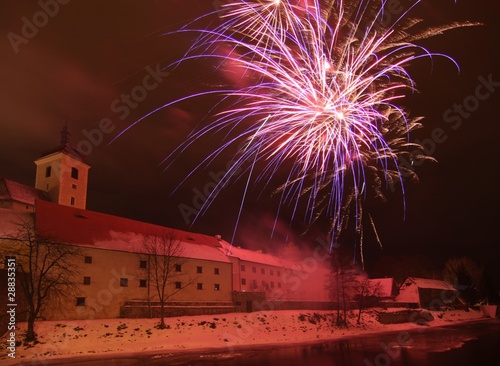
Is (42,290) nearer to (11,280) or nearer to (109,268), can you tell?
(11,280)

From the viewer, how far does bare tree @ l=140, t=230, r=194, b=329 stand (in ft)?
149

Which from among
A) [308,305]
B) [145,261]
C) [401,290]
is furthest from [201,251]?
[401,290]

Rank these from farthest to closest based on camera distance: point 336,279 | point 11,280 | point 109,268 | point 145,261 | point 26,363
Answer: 1. point 336,279
2. point 145,261
3. point 109,268
4. point 11,280
5. point 26,363

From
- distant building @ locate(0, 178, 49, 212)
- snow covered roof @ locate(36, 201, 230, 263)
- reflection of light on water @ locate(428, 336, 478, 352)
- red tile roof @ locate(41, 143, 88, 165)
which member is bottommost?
reflection of light on water @ locate(428, 336, 478, 352)

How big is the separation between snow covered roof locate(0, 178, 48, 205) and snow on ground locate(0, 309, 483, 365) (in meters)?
24.7

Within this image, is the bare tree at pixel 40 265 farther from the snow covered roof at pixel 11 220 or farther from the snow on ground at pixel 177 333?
the snow on ground at pixel 177 333

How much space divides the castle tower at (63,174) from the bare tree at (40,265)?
2228cm

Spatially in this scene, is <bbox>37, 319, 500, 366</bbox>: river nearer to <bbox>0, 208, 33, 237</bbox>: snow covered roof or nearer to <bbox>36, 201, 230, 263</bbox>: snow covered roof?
<bbox>0, 208, 33, 237</bbox>: snow covered roof

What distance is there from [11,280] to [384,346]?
102 feet

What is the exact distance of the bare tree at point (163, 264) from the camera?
1788 inches

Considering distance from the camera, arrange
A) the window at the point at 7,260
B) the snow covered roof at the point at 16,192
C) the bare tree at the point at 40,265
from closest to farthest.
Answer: the bare tree at the point at 40,265 < the window at the point at 7,260 < the snow covered roof at the point at 16,192

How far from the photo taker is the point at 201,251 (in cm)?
5453

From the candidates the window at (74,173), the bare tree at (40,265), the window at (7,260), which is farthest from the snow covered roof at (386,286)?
the window at (7,260)

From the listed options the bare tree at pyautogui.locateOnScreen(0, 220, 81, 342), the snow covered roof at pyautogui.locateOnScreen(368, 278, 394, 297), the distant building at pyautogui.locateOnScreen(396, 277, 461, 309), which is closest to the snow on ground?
the bare tree at pyautogui.locateOnScreen(0, 220, 81, 342)
